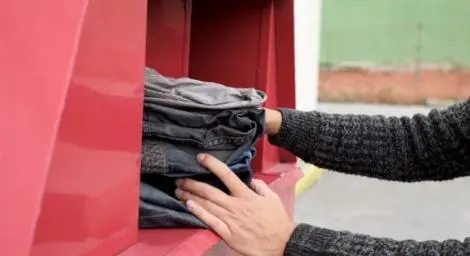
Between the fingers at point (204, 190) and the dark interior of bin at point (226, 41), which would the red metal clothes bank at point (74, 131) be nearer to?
the fingers at point (204, 190)

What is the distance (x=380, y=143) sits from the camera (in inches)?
39.6

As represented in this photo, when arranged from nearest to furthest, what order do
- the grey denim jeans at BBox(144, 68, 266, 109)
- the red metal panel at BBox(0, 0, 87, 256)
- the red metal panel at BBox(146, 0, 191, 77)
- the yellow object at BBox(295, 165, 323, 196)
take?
the red metal panel at BBox(0, 0, 87, 256) → the grey denim jeans at BBox(144, 68, 266, 109) → the red metal panel at BBox(146, 0, 191, 77) → the yellow object at BBox(295, 165, 323, 196)

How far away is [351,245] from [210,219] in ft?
0.61

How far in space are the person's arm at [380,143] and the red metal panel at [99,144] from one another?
0.43 meters

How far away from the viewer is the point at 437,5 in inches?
121

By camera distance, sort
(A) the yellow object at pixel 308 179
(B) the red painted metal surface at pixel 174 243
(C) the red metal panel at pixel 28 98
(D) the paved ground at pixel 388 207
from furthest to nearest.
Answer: (A) the yellow object at pixel 308 179, (D) the paved ground at pixel 388 207, (B) the red painted metal surface at pixel 174 243, (C) the red metal panel at pixel 28 98

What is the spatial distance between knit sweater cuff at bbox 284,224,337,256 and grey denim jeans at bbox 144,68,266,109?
16 centimetres

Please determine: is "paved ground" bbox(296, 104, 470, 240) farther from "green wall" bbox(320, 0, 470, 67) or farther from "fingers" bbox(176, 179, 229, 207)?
"fingers" bbox(176, 179, 229, 207)

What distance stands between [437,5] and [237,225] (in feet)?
8.46

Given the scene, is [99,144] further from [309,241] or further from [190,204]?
[309,241]

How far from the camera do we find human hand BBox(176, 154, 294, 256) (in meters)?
0.71

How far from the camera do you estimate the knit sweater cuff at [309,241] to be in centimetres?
79

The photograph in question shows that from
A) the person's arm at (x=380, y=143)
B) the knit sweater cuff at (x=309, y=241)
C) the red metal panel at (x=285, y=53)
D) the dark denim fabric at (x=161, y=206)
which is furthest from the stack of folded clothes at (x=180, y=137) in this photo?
the red metal panel at (x=285, y=53)

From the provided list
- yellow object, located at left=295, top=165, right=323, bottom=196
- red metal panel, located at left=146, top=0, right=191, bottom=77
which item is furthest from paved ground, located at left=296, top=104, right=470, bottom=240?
red metal panel, located at left=146, top=0, right=191, bottom=77
